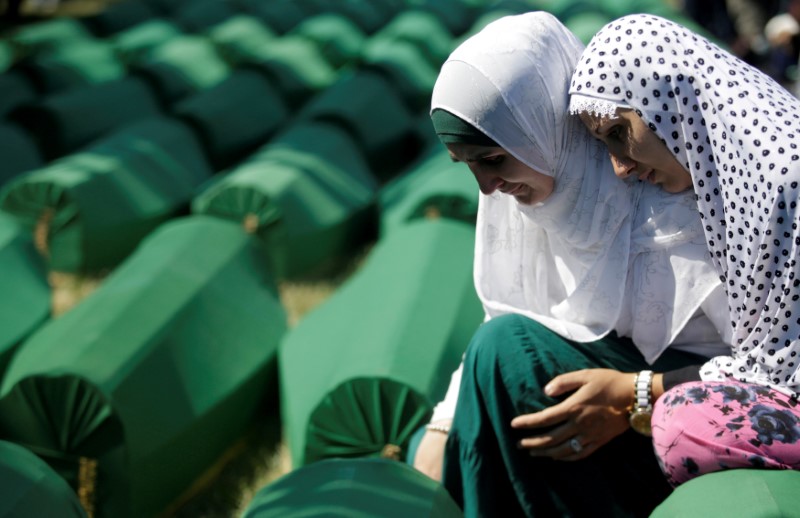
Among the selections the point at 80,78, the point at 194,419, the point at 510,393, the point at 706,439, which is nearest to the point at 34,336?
the point at 194,419

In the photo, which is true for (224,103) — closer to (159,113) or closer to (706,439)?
(159,113)

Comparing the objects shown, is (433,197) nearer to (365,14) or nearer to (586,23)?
(586,23)

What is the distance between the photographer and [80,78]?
16.3 ft

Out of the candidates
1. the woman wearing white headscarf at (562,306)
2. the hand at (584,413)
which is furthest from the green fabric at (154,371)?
the hand at (584,413)

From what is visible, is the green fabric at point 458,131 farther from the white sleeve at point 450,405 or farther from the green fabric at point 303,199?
the green fabric at point 303,199

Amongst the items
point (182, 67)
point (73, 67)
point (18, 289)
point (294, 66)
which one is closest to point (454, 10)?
point (294, 66)

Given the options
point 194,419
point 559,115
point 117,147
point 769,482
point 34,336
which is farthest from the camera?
point 117,147

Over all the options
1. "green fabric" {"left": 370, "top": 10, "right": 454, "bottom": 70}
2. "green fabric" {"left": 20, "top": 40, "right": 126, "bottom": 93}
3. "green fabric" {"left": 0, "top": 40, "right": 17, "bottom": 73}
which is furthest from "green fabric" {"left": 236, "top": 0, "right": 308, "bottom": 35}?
"green fabric" {"left": 0, "top": 40, "right": 17, "bottom": 73}

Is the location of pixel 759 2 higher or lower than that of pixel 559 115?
lower

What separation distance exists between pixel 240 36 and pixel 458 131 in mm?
4385

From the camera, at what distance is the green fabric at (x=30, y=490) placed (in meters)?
1.61

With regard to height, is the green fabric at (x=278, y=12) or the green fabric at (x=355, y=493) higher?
the green fabric at (x=355, y=493)

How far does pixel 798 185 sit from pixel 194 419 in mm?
1436

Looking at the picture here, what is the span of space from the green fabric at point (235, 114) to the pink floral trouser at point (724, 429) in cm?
307
